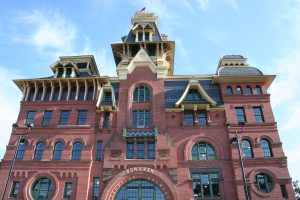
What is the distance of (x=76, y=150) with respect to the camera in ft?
116

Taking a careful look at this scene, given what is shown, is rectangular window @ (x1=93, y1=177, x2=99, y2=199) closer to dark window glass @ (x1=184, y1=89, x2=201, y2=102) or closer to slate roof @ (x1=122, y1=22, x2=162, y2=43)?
dark window glass @ (x1=184, y1=89, x2=201, y2=102)

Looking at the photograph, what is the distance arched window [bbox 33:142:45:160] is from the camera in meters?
35.2

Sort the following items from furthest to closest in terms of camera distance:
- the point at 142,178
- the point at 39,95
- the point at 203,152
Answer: the point at 39,95 < the point at 203,152 < the point at 142,178

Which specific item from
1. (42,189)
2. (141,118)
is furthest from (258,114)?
(42,189)

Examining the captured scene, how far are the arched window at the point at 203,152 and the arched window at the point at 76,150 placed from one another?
13.2 metres

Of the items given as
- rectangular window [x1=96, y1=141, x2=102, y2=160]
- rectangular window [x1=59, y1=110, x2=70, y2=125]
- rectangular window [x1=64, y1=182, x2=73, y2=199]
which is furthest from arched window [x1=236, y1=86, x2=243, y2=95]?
rectangular window [x1=64, y1=182, x2=73, y2=199]

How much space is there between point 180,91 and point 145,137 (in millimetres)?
8505

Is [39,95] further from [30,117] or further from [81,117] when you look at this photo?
[81,117]

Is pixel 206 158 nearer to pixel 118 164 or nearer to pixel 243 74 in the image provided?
pixel 118 164

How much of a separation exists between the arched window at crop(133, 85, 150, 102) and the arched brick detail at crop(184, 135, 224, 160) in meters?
7.98

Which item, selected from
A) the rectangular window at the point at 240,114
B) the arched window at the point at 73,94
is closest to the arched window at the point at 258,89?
the rectangular window at the point at 240,114

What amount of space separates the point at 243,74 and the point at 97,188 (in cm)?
2343

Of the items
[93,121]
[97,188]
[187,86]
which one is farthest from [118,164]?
[187,86]

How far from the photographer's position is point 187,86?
39781 mm
